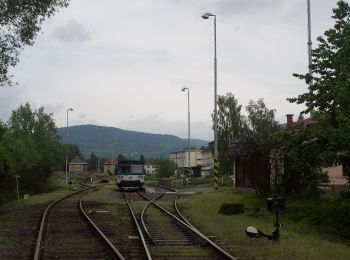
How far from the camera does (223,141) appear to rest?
69.9 metres

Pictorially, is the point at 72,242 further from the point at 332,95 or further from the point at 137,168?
the point at 137,168

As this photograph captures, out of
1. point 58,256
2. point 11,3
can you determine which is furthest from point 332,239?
point 11,3

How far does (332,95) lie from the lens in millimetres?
20266

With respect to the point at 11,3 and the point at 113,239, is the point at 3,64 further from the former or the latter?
the point at 113,239

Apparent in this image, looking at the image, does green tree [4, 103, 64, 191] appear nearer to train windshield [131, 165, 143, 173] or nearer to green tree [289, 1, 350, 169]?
train windshield [131, 165, 143, 173]

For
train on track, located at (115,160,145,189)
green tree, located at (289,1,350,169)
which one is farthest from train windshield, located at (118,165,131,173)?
green tree, located at (289,1,350,169)

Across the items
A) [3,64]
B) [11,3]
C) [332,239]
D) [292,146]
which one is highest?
[11,3]

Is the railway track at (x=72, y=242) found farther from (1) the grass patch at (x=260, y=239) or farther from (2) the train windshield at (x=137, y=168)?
(2) the train windshield at (x=137, y=168)

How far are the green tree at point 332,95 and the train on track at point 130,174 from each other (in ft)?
86.4

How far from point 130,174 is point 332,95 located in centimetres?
2922

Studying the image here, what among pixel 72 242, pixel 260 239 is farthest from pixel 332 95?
pixel 72 242

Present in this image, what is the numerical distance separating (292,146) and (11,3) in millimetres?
12117

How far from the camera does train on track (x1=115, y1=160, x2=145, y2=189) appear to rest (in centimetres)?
4719

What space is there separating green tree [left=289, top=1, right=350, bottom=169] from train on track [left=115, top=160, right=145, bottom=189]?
86.4ft
